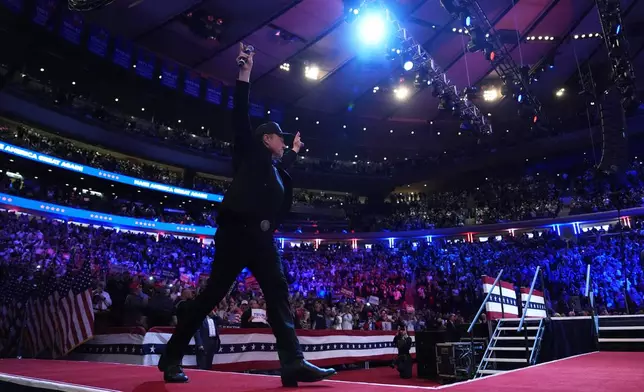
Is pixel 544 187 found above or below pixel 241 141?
above

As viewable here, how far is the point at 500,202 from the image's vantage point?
101 ft

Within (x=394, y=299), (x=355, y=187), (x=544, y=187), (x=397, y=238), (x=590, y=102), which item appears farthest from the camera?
(x=355, y=187)

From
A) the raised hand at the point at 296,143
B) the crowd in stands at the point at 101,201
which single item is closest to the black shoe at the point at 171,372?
the raised hand at the point at 296,143

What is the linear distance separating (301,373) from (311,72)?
28.9m

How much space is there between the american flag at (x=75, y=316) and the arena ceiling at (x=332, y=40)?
61.2 ft

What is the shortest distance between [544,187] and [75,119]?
31.0 metres

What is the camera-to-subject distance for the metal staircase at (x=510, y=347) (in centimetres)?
732

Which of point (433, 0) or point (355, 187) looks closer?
point (433, 0)

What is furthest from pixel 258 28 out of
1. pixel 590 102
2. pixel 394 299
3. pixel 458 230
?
pixel 590 102

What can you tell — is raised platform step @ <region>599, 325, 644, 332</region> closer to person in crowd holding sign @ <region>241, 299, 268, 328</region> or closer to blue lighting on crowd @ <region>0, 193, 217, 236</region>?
person in crowd holding sign @ <region>241, 299, 268, 328</region>

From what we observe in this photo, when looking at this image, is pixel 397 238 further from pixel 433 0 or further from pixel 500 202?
pixel 433 0

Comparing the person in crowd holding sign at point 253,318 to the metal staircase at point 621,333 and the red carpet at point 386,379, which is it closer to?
the red carpet at point 386,379

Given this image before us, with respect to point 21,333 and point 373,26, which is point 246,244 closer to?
point 21,333

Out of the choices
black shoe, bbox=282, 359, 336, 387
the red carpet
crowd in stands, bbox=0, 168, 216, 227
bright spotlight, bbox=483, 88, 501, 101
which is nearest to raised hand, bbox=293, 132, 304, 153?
black shoe, bbox=282, 359, 336, 387
